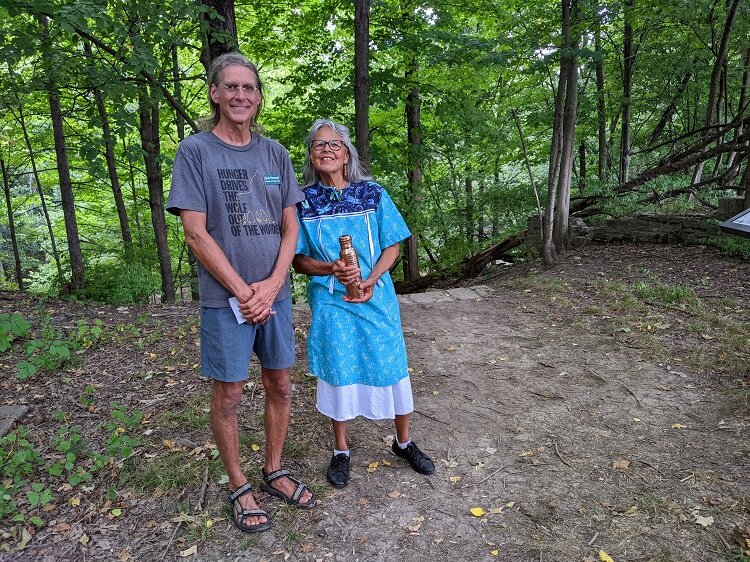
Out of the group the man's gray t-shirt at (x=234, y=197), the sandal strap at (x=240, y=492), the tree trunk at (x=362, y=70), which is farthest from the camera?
the tree trunk at (x=362, y=70)

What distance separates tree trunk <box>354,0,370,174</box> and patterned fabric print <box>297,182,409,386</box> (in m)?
3.04

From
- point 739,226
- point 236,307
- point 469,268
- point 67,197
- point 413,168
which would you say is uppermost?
point 413,168

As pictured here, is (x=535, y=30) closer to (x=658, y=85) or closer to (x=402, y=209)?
(x=402, y=209)

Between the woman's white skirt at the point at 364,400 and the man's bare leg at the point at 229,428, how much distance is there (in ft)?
1.71

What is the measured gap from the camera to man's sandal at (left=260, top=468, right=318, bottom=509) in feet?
8.30

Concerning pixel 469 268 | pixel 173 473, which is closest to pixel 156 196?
pixel 469 268

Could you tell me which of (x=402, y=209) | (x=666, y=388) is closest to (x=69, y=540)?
(x=666, y=388)

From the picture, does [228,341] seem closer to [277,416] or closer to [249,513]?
[277,416]

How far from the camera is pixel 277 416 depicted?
2.56 m

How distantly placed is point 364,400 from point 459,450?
0.81 metres

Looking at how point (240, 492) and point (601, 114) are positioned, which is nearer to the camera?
point (240, 492)

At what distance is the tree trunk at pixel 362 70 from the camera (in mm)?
5715

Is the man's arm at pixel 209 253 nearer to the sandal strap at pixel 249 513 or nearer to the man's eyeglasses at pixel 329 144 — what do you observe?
the man's eyeglasses at pixel 329 144

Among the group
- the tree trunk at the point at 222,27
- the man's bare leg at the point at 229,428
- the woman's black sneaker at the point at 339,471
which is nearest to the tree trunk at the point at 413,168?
the tree trunk at the point at 222,27
